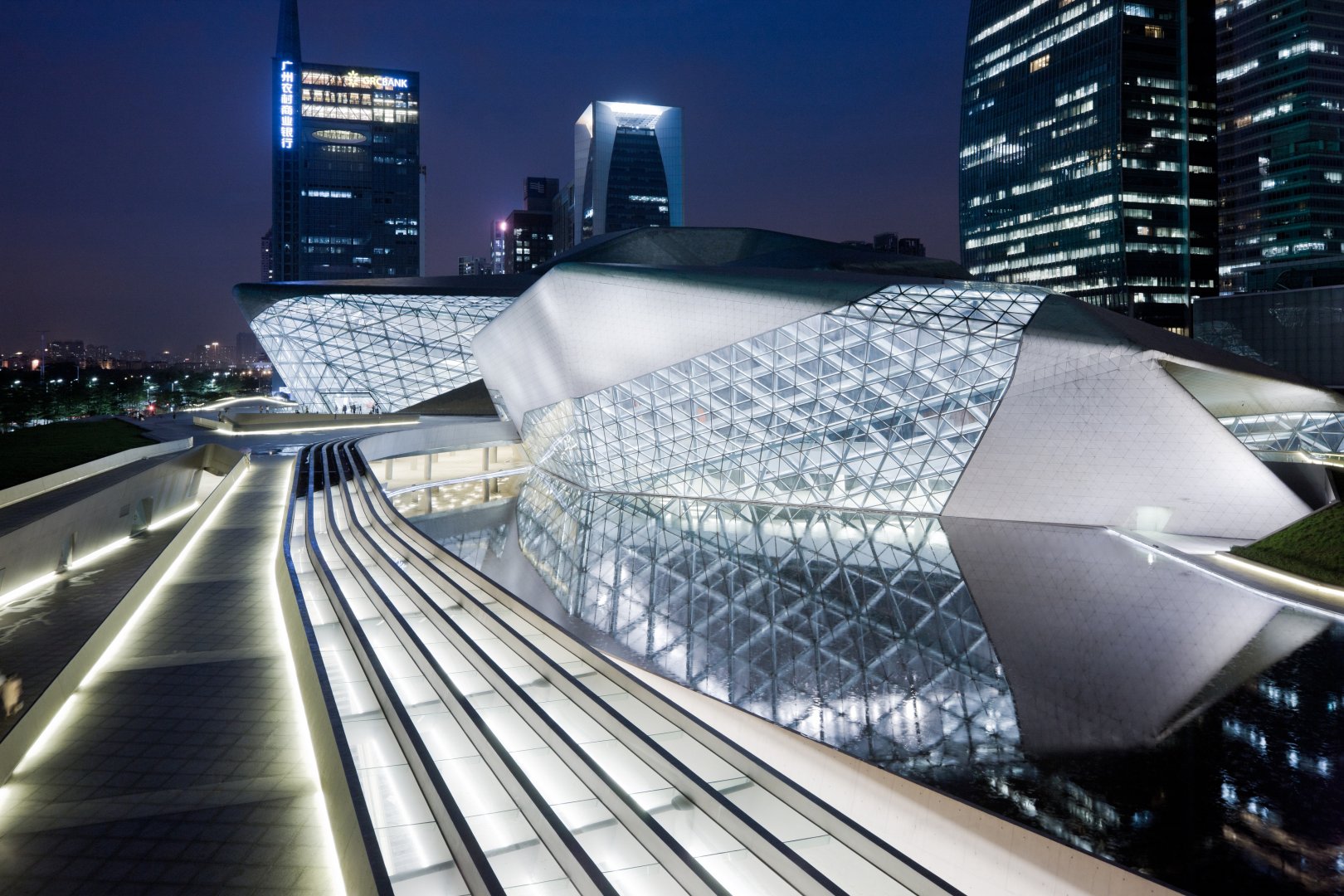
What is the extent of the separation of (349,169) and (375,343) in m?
87.0

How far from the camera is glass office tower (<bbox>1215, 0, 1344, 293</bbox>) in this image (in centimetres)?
9325

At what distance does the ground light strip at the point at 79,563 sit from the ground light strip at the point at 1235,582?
850 inches

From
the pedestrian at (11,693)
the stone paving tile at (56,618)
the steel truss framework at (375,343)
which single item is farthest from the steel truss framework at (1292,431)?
the steel truss framework at (375,343)

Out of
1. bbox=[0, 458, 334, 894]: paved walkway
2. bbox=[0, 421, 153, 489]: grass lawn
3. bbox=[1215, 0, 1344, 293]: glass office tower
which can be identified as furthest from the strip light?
bbox=[1215, 0, 1344, 293]: glass office tower

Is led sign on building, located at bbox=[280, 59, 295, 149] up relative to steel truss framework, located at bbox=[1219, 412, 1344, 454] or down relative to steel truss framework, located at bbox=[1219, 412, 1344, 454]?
up

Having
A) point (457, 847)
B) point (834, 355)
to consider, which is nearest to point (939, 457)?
point (834, 355)

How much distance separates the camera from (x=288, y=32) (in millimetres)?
145375

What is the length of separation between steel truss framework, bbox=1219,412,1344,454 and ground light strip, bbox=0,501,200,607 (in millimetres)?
29590

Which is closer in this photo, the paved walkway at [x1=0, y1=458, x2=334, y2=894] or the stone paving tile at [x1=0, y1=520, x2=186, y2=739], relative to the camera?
the paved walkway at [x1=0, y1=458, x2=334, y2=894]

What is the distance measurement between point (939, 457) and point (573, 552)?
11.1 m

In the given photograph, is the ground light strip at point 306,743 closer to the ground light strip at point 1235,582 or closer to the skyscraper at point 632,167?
the ground light strip at point 1235,582

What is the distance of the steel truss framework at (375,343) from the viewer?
45969 millimetres

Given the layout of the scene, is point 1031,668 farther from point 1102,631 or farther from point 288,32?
point 288,32

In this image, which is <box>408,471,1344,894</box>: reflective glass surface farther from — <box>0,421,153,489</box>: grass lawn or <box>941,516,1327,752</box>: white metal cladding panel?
<box>0,421,153,489</box>: grass lawn
